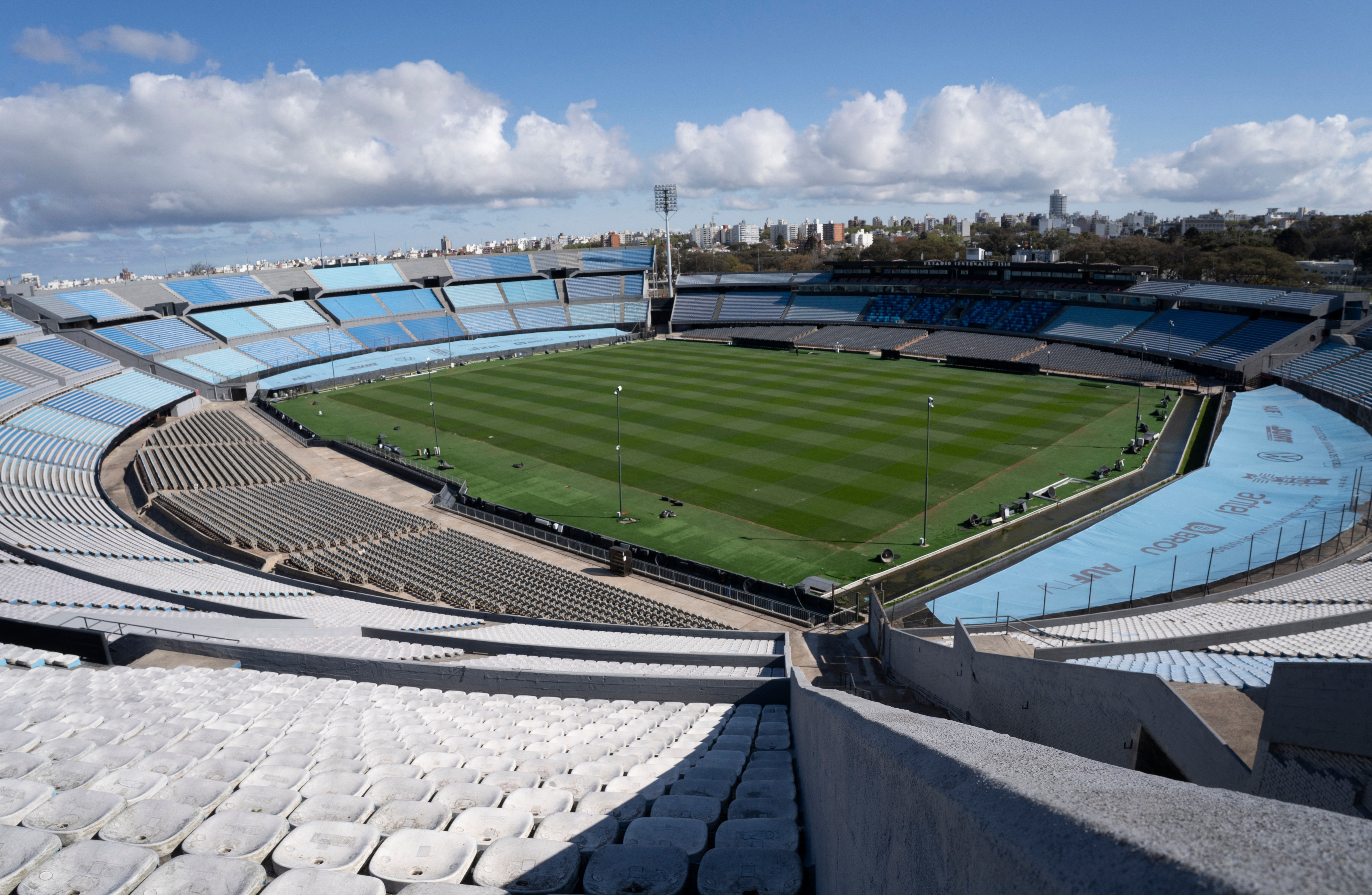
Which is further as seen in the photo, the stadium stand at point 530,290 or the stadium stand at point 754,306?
the stadium stand at point 530,290

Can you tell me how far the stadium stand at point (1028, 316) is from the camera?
85000mm

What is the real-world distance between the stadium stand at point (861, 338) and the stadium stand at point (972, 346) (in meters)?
1.80

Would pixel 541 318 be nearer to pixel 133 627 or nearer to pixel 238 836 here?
pixel 133 627

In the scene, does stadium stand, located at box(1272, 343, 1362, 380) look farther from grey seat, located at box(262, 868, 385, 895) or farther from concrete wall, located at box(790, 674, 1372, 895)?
grey seat, located at box(262, 868, 385, 895)

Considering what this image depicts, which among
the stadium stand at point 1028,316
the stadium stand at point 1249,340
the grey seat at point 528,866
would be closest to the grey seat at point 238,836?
the grey seat at point 528,866

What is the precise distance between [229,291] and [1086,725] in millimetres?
97135

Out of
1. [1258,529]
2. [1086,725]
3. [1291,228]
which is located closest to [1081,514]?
[1258,529]

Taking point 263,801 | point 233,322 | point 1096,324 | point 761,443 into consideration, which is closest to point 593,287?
point 233,322

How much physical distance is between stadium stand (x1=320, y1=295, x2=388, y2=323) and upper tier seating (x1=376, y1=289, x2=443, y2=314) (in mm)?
1005

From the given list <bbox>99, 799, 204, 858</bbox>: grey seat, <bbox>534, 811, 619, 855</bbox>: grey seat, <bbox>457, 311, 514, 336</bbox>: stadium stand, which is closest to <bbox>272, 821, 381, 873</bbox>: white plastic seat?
<bbox>99, 799, 204, 858</bbox>: grey seat

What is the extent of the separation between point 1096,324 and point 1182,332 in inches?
346

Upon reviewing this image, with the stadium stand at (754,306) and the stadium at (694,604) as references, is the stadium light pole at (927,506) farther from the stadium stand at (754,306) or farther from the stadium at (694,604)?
the stadium stand at (754,306)

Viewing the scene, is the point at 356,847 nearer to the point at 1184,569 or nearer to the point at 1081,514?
the point at 1184,569

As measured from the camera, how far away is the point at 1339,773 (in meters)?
6.83
